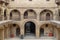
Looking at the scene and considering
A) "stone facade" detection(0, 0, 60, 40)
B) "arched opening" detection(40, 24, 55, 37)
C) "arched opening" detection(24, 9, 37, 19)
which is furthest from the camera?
"arched opening" detection(40, 24, 55, 37)

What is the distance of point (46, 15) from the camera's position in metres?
37.1

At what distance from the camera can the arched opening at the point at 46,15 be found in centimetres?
3672

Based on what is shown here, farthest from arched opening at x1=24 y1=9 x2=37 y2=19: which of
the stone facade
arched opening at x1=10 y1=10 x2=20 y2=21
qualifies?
arched opening at x1=10 y1=10 x2=20 y2=21

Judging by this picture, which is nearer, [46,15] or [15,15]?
[15,15]

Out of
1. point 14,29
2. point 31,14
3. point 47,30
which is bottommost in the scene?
point 47,30

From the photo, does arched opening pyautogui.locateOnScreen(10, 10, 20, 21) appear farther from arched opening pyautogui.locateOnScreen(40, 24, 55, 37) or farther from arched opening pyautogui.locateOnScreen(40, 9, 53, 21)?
arched opening pyautogui.locateOnScreen(40, 24, 55, 37)

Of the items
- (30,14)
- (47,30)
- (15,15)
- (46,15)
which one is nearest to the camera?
(15,15)

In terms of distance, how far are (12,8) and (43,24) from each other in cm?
709

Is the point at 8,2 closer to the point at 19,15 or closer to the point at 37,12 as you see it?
the point at 19,15

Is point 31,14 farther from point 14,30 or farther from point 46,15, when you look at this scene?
point 14,30

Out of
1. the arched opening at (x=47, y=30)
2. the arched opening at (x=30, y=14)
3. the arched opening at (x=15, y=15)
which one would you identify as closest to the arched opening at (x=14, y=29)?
the arched opening at (x=15, y=15)

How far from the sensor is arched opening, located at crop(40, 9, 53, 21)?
36.7 metres

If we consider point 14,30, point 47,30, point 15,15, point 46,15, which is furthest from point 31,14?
point 14,30

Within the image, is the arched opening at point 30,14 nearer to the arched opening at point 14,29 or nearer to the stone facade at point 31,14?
the stone facade at point 31,14
